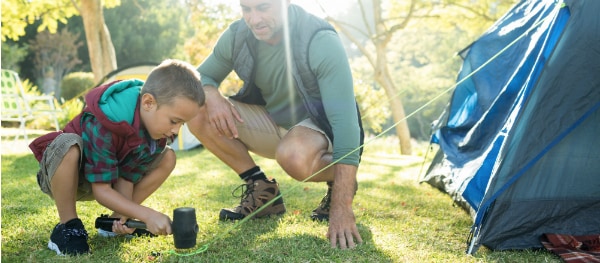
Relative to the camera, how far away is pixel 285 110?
9.71ft

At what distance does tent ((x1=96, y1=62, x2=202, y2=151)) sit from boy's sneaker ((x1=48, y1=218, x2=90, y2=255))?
200 inches

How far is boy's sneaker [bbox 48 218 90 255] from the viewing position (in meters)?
2.07

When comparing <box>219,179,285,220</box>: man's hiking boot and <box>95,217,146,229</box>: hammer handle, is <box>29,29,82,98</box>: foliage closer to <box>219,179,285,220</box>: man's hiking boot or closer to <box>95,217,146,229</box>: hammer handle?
<box>219,179,285,220</box>: man's hiking boot

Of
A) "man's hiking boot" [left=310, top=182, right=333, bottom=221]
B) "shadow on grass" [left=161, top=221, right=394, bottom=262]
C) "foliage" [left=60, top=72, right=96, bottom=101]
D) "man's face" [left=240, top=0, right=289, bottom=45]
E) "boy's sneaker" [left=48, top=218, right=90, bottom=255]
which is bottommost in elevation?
"foliage" [left=60, top=72, right=96, bottom=101]

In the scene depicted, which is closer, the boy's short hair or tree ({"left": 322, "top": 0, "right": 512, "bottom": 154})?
the boy's short hair

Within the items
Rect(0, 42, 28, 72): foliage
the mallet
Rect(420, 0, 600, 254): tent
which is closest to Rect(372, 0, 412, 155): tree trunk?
Rect(420, 0, 600, 254): tent

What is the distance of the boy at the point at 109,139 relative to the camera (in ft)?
6.65

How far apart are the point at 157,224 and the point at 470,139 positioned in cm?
196

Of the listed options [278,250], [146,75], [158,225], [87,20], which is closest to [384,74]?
[146,75]

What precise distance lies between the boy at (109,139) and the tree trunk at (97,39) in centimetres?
808

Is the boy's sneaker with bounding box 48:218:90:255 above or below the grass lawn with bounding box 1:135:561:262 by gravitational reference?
above

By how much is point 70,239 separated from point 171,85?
711 millimetres

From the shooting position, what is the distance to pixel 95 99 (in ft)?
6.89

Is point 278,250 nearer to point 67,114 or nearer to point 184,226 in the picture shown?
point 184,226
